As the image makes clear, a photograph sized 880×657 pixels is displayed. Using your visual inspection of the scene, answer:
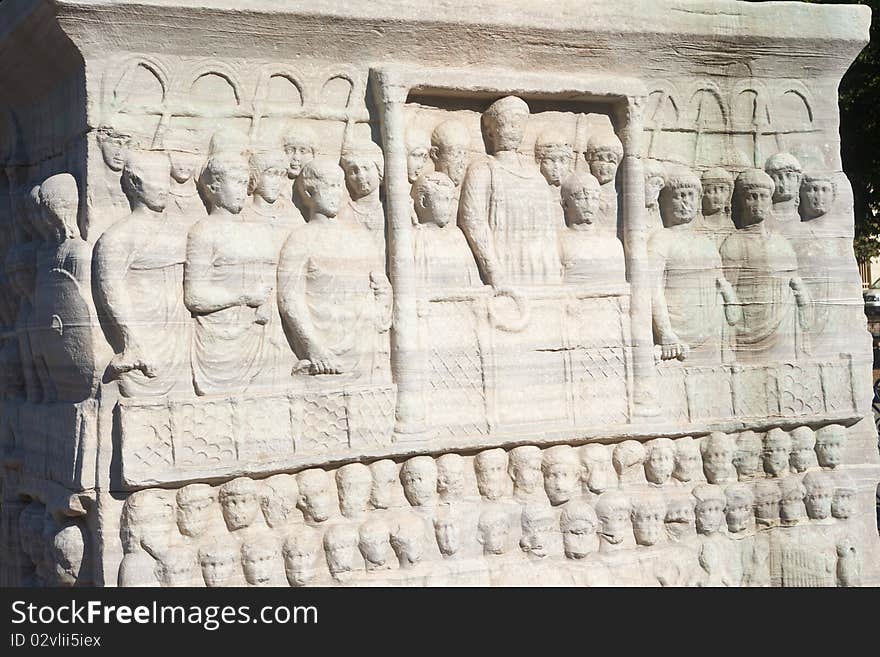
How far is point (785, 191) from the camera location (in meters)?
6.74

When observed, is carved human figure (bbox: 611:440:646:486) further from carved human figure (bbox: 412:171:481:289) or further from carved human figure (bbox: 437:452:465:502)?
carved human figure (bbox: 412:171:481:289)

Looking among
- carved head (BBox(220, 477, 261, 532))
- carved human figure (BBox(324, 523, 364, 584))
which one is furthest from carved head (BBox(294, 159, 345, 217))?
carved human figure (BBox(324, 523, 364, 584))

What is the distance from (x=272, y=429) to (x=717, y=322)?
2.89m

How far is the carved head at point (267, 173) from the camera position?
560 centimetres

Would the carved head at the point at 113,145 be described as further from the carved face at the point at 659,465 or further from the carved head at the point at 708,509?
the carved head at the point at 708,509

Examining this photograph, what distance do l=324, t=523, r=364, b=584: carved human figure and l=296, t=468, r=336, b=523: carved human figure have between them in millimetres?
96

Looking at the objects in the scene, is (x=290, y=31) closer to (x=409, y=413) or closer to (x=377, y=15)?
(x=377, y=15)

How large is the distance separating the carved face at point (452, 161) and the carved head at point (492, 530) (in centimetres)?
187

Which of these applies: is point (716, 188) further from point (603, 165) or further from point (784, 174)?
point (603, 165)

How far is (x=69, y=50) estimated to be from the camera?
17.3 ft

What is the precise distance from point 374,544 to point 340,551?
19 centimetres

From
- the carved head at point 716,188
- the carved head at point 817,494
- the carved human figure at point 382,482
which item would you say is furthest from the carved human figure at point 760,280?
the carved human figure at point 382,482

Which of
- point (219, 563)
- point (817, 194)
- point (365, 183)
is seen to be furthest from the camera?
point (817, 194)

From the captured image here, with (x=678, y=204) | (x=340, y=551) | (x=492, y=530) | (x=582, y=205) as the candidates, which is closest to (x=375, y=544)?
(x=340, y=551)
